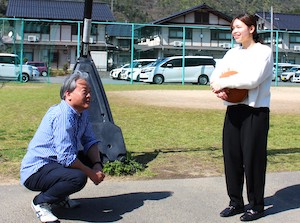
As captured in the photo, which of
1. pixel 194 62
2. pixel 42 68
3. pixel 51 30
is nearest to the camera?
pixel 194 62

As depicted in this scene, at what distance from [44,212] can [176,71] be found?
25.0 metres

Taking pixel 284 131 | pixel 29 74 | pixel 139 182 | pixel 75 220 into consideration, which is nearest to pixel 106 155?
pixel 139 182

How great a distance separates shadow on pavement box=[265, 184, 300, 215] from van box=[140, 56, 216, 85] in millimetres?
23588

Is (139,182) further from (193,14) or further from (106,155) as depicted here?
(193,14)

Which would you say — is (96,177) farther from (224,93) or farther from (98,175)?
(224,93)

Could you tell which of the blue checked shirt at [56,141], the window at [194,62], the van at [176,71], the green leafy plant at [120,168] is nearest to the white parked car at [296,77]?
the window at [194,62]

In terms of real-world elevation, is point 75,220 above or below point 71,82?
below

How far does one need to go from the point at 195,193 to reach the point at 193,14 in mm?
49440

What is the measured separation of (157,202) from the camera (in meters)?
4.18

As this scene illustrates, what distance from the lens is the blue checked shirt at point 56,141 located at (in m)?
3.53

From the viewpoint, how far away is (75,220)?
3.71 m

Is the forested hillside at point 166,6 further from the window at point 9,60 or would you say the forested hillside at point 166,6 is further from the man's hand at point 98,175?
the man's hand at point 98,175

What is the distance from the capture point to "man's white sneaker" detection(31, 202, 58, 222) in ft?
11.7

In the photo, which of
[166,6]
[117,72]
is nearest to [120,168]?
[117,72]
